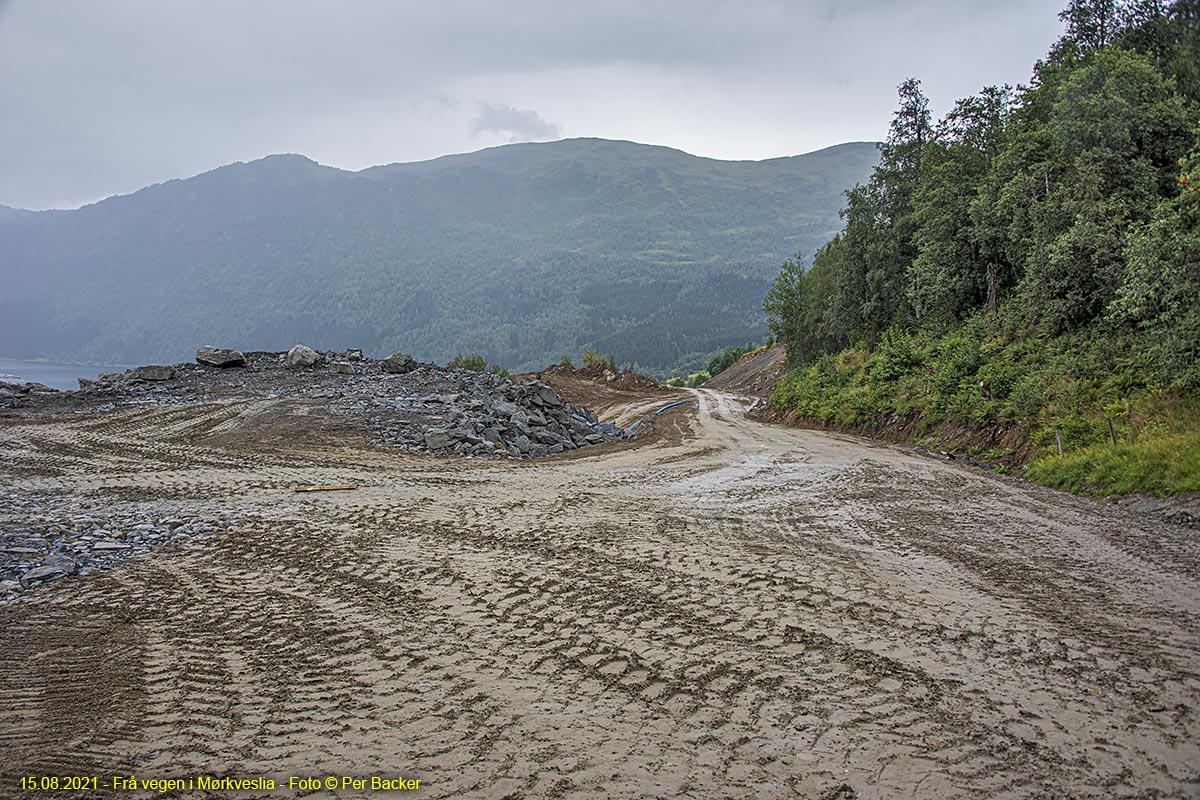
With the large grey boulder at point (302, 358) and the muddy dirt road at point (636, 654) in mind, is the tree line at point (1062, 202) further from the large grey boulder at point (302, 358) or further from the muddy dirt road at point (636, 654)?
the large grey boulder at point (302, 358)

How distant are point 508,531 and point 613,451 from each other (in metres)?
10.7

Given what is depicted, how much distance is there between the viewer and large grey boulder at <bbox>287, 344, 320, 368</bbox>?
96.7 feet

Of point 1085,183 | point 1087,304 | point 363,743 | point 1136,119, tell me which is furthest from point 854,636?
point 1136,119

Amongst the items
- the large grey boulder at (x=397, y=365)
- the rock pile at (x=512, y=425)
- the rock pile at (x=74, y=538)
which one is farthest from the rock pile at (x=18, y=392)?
the rock pile at (x=74, y=538)

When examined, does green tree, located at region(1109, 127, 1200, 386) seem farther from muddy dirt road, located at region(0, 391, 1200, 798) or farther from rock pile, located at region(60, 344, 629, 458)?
rock pile, located at region(60, 344, 629, 458)

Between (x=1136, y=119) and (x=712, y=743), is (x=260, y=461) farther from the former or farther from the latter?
(x=1136, y=119)

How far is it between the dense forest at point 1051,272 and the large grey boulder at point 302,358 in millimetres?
22587

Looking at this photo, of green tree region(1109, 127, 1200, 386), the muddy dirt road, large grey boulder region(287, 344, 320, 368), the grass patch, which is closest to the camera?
the muddy dirt road

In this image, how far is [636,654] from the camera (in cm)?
504

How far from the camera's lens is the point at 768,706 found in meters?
4.20

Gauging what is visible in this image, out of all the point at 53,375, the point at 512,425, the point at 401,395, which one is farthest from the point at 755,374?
the point at 53,375

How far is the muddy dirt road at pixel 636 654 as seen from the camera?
3.60 m

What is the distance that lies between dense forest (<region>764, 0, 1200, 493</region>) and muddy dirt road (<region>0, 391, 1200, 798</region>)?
429 cm

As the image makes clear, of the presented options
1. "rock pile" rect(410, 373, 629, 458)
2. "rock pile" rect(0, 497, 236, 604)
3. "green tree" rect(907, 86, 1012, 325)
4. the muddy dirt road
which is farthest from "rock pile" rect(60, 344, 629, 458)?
"green tree" rect(907, 86, 1012, 325)
